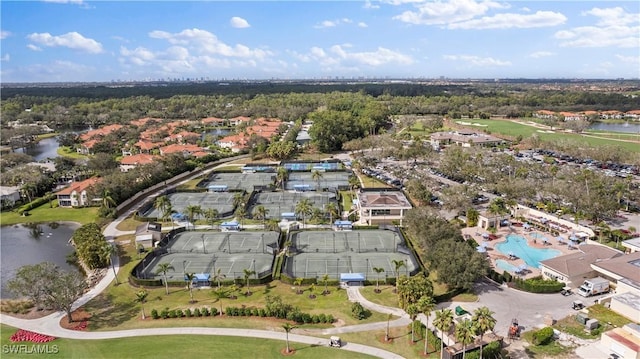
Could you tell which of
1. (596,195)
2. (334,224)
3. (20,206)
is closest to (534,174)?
(596,195)

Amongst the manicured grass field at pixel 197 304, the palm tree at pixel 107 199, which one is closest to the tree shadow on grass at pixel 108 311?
the manicured grass field at pixel 197 304

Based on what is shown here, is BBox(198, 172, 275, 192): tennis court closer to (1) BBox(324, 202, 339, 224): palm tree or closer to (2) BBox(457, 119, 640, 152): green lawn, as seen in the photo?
(1) BBox(324, 202, 339, 224): palm tree

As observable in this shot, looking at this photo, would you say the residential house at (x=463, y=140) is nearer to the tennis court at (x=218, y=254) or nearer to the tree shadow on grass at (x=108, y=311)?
the tennis court at (x=218, y=254)

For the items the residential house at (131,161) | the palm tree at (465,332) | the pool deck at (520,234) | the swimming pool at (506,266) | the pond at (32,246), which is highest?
the residential house at (131,161)

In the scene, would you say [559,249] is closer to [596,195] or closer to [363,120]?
[596,195]

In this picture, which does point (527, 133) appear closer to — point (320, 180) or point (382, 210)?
point (320, 180)

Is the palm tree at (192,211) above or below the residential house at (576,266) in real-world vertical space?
above
